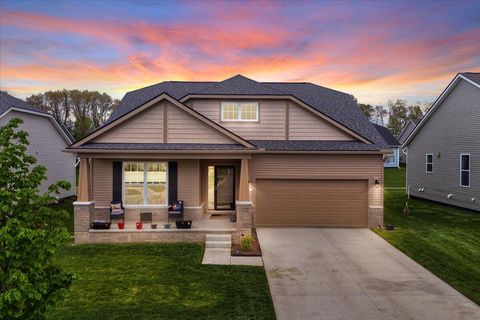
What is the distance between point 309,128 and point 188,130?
19.4ft

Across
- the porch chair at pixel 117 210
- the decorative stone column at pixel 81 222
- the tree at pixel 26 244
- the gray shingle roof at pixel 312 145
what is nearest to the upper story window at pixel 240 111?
the gray shingle roof at pixel 312 145

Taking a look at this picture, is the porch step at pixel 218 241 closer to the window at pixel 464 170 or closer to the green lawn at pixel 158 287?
the green lawn at pixel 158 287

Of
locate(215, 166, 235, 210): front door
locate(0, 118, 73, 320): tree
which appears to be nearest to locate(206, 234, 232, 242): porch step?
locate(215, 166, 235, 210): front door

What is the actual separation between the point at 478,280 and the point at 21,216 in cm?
1096

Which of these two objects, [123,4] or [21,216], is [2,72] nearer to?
[123,4]

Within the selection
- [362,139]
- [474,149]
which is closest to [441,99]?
[474,149]

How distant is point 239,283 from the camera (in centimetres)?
836

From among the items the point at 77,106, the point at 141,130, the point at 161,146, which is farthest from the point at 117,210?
the point at 77,106

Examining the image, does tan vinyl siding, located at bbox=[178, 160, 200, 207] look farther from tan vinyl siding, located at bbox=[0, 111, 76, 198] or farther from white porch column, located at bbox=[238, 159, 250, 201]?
tan vinyl siding, located at bbox=[0, 111, 76, 198]

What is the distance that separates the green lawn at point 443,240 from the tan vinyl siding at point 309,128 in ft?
16.0

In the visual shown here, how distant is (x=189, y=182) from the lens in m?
13.8

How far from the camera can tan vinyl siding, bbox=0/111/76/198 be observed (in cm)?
1942

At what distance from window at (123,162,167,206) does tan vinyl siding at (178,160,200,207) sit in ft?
2.25

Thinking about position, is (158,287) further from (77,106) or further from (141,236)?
(77,106)
